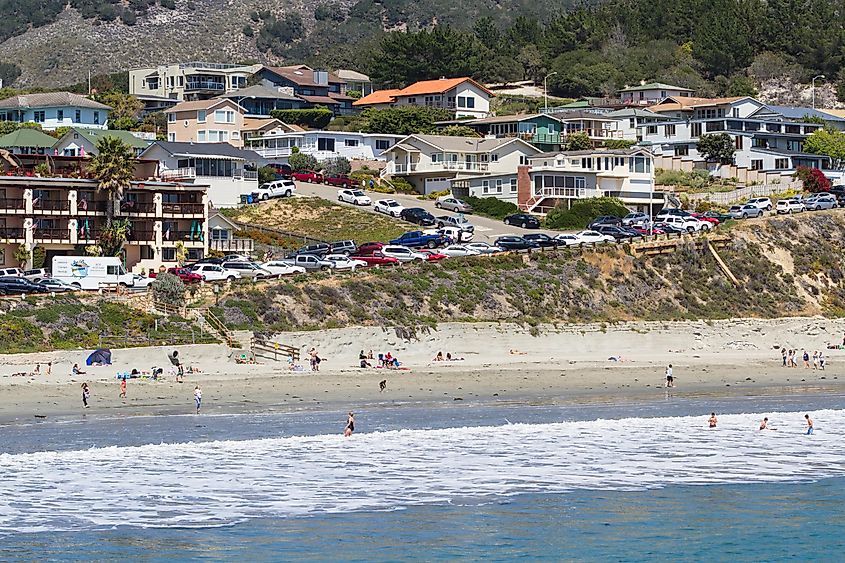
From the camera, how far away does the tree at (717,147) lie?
114 metres

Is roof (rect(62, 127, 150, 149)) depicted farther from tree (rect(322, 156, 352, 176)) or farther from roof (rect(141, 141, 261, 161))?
tree (rect(322, 156, 352, 176))

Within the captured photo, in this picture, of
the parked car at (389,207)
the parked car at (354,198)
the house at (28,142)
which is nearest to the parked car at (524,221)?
the parked car at (389,207)

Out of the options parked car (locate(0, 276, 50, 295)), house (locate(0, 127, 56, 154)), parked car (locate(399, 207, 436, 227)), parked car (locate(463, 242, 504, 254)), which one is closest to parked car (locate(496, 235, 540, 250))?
parked car (locate(463, 242, 504, 254))

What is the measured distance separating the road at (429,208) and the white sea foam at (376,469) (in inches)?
1626

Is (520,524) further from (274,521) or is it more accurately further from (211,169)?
(211,169)

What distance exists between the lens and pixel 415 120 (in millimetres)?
127000

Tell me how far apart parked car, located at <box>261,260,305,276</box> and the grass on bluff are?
15541 millimetres

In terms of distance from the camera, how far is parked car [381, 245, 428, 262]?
7525 cm

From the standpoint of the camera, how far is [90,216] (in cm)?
7938

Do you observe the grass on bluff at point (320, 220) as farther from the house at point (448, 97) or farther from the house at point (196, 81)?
the house at point (196, 81)

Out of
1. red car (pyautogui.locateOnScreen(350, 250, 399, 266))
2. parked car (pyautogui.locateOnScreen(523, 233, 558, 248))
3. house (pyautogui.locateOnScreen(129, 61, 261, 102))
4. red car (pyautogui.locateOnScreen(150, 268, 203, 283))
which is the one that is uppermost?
house (pyautogui.locateOnScreen(129, 61, 261, 102))

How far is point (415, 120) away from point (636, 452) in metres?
85.5

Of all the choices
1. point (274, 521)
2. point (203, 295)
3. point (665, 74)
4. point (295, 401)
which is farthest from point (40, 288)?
point (665, 74)

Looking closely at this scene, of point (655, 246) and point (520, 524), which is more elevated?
point (655, 246)
